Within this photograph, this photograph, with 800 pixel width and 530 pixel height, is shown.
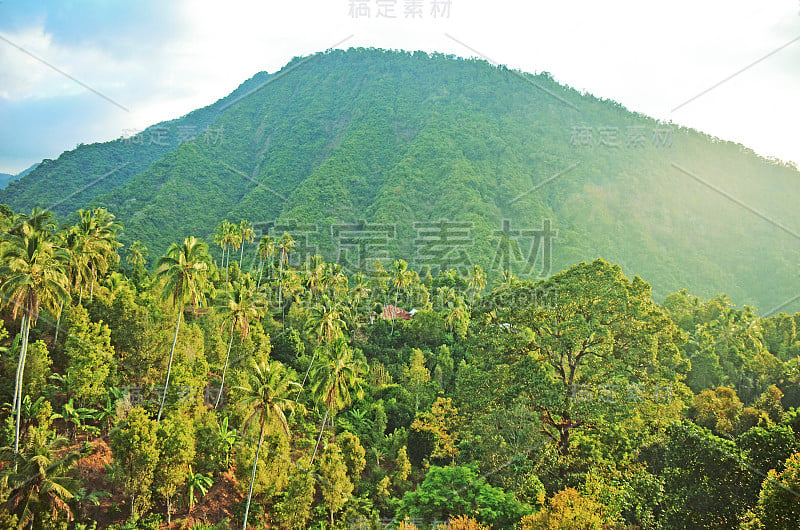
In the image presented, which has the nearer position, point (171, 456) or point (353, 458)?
point (171, 456)

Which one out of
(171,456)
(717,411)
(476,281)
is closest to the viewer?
(171,456)

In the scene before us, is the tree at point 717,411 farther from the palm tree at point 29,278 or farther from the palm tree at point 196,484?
the palm tree at point 29,278

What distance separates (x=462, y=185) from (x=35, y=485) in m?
115

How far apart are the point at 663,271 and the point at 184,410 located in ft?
380

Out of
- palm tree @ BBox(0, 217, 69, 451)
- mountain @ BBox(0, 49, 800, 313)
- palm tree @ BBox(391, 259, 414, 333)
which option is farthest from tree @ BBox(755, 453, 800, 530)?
mountain @ BBox(0, 49, 800, 313)

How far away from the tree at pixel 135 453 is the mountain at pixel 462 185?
70.9 metres

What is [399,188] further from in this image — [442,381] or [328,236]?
[442,381]

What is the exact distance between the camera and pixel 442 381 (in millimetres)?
49875

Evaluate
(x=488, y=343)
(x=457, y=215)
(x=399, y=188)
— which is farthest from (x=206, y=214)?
(x=488, y=343)

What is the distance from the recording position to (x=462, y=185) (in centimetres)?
12569

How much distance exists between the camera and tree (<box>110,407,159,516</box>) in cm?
2492

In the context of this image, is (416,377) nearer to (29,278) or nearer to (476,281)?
(476,281)

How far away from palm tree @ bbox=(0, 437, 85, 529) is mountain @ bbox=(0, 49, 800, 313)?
74.2 m

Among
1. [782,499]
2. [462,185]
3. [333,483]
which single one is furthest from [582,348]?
[462,185]
